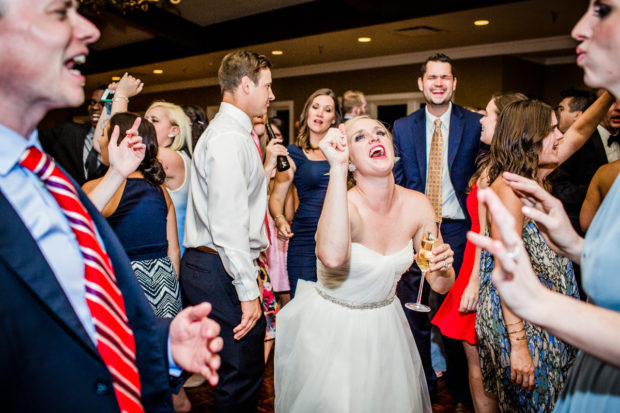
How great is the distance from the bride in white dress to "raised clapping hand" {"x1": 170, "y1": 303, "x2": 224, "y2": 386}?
72 cm

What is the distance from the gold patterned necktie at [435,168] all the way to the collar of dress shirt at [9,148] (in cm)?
249

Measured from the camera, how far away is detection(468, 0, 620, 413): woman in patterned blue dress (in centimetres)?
80

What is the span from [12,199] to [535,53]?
831 centimetres

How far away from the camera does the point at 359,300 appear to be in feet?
6.10

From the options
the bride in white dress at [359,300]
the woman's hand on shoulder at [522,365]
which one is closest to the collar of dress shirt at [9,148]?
the bride in white dress at [359,300]

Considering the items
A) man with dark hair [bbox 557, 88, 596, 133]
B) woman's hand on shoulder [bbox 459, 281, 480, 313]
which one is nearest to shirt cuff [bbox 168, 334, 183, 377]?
woman's hand on shoulder [bbox 459, 281, 480, 313]

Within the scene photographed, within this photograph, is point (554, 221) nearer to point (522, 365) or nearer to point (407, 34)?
point (522, 365)

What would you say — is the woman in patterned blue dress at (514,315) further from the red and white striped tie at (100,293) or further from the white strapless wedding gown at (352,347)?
the red and white striped tie at (100,293)

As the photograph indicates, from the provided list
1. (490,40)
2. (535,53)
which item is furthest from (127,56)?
(535,53)

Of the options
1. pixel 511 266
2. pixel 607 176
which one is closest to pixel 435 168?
pixel 607 176

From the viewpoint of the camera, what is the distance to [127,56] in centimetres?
879

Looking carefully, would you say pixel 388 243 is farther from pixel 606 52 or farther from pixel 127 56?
pixel 127 56

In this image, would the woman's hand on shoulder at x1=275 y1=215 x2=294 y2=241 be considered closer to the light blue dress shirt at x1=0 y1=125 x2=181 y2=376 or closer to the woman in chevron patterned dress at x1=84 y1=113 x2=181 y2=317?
the woman in chevron patterned dress at x1=84 y1=113 x2=181 y2=317

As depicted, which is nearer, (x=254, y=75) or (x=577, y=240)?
(x=577, y=240)
